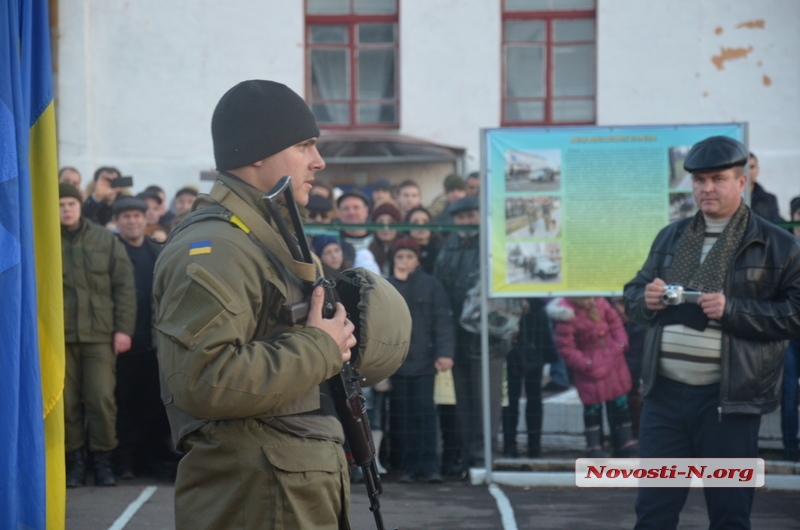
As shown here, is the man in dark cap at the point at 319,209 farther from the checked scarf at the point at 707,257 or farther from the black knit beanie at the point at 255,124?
the black knit beanie at the point at 255,124

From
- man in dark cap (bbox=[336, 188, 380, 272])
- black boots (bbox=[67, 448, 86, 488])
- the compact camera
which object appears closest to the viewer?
the compact camera

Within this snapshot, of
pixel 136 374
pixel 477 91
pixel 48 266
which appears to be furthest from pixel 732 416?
pixel 477 91

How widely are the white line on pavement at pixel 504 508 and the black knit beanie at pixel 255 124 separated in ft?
12.4

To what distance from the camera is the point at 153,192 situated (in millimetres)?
10148

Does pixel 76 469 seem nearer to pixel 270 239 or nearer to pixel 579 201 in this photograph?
pixel 579 201

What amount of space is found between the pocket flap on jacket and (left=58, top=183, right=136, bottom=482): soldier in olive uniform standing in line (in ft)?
15.7

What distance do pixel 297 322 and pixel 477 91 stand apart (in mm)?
13027

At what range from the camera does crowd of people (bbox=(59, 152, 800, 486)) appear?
736cm

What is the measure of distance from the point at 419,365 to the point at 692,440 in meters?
3.04

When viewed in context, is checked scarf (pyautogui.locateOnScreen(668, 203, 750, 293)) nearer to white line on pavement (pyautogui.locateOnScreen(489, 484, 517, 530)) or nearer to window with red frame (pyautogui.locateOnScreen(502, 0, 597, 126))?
white line on pavement (pyautogui.locateOnScreen(489, 484, 517, 530))

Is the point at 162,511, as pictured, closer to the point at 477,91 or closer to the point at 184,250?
the point at 184,250

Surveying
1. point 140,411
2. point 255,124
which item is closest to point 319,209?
point 140,411

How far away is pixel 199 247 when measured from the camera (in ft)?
9.26

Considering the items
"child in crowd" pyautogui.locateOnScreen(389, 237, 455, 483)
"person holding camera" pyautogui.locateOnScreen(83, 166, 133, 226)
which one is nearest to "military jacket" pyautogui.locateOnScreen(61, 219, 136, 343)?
"person holding camera" pyautogui.locateOnScreen(83, 166, 133, 226)
